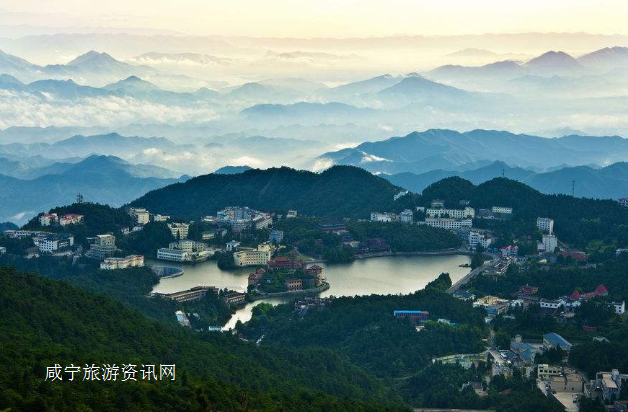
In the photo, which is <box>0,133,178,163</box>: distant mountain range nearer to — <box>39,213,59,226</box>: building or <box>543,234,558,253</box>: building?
<box>39,213,59,226</box>: building

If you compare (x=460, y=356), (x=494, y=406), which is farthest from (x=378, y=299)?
(x=494, y=406)

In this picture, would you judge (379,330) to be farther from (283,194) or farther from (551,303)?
(283,194)

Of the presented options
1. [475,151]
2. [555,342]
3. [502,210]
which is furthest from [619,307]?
[475,151]

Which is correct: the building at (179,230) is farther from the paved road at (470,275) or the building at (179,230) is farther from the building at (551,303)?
the building at (551,303)

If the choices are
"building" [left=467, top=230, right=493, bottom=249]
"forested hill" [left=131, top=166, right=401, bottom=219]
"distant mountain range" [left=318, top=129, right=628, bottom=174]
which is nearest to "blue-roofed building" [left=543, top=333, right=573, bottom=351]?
"building" [left=467, top=230, right=493, bottom=249]

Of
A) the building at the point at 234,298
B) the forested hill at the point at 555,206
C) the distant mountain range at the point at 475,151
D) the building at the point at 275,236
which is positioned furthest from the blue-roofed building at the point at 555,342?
the distant mountain range at the point at 475,151

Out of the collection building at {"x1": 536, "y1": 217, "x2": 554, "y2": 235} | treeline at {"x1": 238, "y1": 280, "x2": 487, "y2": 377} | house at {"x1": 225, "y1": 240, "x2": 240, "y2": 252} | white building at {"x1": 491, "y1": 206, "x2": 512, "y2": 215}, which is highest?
white building at {"x1": 491, "y1": 206, "x2": 512, "y2": 215}
